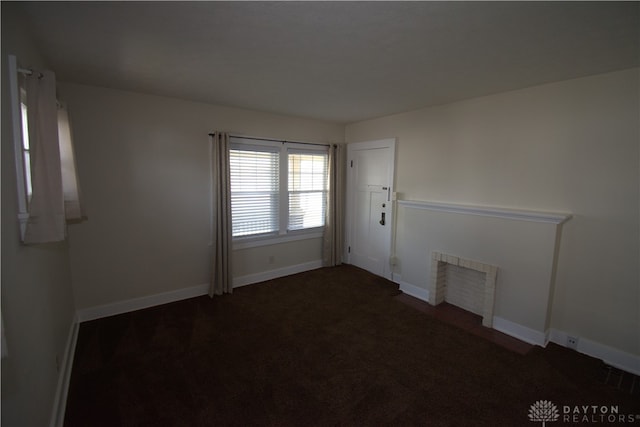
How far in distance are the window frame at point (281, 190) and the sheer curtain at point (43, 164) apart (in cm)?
224

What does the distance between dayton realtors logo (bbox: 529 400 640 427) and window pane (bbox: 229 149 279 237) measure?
3.47m

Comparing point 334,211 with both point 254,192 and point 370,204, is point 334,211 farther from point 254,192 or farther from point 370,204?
point 254,192

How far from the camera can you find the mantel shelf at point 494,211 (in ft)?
8.57

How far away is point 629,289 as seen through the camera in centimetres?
241

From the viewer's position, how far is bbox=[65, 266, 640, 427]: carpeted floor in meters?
1.97

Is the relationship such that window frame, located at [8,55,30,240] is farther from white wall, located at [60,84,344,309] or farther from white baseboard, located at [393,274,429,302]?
white baseboard, located at [393,274,429,302]

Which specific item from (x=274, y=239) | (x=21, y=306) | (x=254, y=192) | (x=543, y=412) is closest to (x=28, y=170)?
(x=21, y=306)

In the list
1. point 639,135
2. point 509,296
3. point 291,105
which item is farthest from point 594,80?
point 291,105

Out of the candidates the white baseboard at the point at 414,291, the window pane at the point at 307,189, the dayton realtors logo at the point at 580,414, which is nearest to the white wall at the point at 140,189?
the window pane at the point at 307,189

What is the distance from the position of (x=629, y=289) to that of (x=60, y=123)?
15.9 feet

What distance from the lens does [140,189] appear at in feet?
10.8

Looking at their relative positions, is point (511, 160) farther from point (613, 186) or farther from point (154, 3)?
point (154, 3)

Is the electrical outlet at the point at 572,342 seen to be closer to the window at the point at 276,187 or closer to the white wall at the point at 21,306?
the window at the point at 276,187

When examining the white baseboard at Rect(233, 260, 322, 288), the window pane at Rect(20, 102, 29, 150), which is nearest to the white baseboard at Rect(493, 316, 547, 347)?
the white baseboard at Rect(233, 260, 322, 288)
